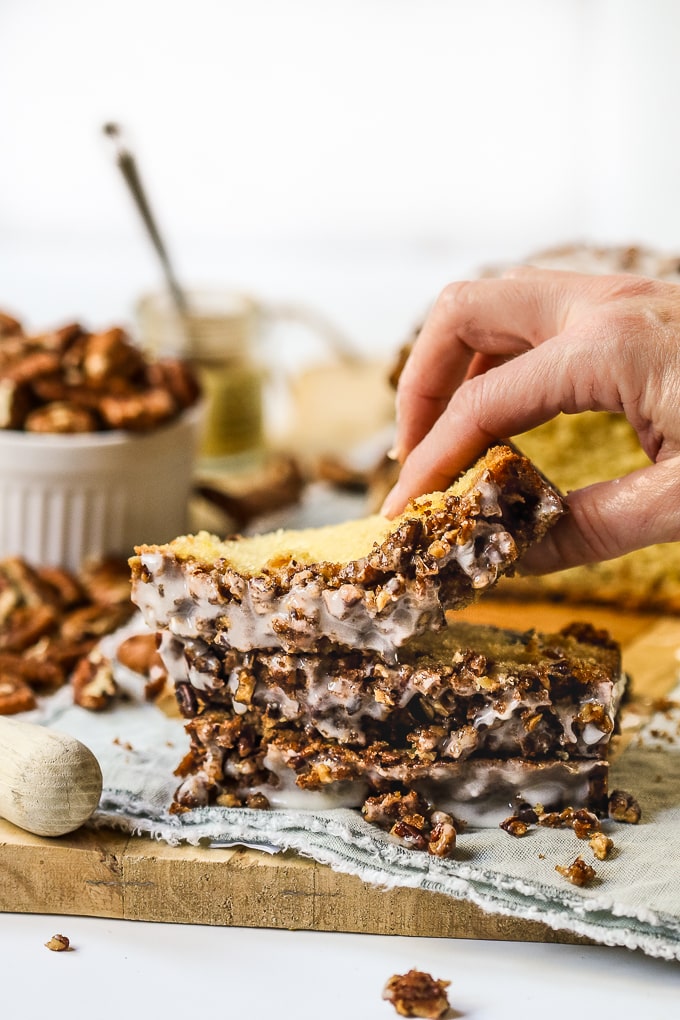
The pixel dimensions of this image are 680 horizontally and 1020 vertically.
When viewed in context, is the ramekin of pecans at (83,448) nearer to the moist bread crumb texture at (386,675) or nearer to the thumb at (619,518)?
the moist bread crumb texture at (386,675)

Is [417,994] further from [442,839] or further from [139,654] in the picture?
[139,654]

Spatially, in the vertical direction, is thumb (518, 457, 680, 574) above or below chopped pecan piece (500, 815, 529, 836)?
above

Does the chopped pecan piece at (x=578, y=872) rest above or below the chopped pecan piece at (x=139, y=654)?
above

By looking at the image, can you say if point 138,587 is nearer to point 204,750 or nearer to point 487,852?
point 204,750

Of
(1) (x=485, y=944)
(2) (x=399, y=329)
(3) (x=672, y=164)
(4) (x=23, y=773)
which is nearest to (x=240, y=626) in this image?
(4) (x=23, y=773)

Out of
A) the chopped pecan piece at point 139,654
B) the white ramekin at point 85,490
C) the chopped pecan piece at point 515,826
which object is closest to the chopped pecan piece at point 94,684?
the chopped pecan piece at point 139,654

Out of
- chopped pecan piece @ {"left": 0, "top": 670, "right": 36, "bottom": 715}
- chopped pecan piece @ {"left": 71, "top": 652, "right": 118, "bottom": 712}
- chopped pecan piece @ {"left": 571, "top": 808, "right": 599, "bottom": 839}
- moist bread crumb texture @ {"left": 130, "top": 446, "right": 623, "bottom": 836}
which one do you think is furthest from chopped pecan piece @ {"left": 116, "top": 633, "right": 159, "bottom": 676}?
chopped pecan piece @ {"left": 571, "top": 808, "right": 599, "bottom": 839}

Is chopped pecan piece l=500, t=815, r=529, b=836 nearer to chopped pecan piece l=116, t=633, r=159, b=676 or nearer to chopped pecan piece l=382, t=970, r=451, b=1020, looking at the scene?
chopped pecan piece l=382, t=970, r=451, b=1020
